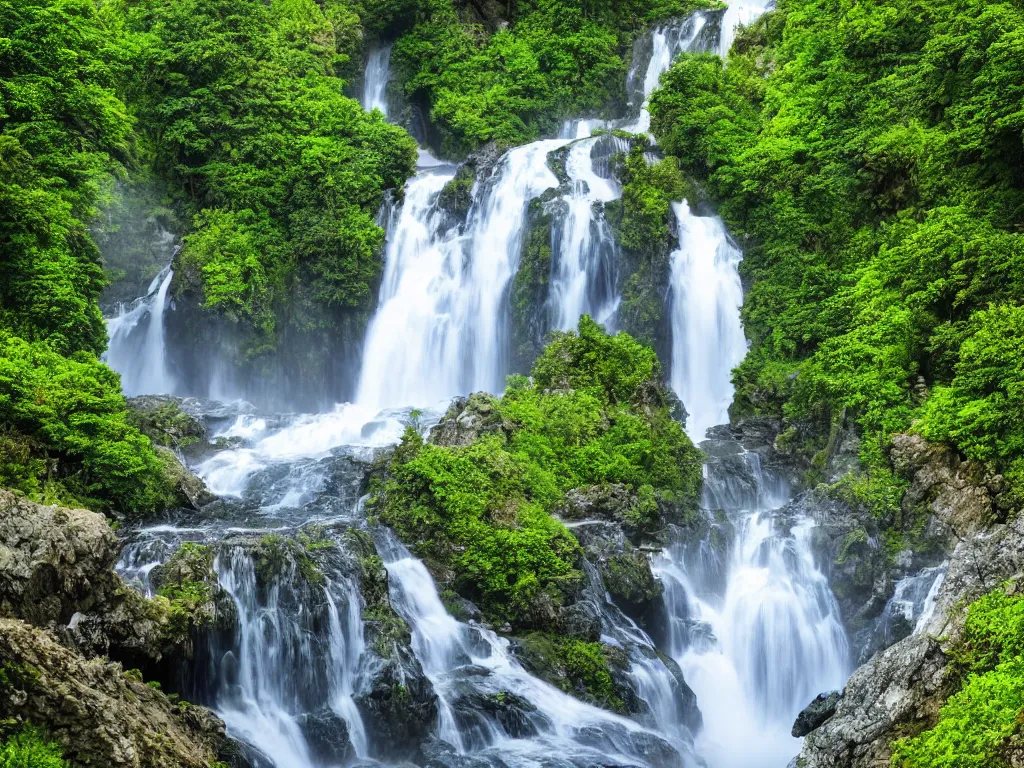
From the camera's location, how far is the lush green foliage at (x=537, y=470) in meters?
15.4

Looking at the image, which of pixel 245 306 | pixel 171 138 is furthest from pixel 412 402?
pixel 171 138

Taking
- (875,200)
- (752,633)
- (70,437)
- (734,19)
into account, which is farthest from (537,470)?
(734,19)

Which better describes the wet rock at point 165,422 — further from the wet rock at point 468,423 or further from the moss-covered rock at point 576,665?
the moss-covered rock at point 576,665

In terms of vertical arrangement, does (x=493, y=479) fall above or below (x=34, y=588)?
above

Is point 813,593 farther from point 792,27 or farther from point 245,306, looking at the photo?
point 792,27

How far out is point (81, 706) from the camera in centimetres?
873

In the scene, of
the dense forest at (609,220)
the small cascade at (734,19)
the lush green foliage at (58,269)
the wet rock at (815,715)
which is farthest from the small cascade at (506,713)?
the small cascade at (734,19)

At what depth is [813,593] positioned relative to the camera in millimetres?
16688

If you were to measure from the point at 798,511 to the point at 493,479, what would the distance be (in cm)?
584

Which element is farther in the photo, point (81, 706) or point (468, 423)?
point (468, 423)

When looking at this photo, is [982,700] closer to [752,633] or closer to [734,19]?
[752,633]

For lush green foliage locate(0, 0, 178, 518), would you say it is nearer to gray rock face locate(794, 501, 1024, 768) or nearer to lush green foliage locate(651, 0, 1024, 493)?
gray rock face locate(794, 501, 1024, 768)

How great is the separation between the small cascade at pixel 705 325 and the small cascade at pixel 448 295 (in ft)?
14.1

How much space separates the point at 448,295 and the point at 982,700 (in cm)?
1869
